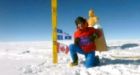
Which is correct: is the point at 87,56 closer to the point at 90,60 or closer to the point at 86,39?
the point at 90,60

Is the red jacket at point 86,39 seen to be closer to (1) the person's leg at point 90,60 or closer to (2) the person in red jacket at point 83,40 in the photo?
(2) the person in red jacket at point 83,40

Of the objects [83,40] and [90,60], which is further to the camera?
[83,40]

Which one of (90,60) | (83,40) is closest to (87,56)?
(90,60)

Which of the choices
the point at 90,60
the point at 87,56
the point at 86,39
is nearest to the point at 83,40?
the point at 86,39

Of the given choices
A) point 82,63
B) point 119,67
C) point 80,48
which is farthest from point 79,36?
point 119,67

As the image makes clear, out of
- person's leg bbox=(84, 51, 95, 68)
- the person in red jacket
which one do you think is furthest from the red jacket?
person's leg bbox=(84, 51, 95, 68)

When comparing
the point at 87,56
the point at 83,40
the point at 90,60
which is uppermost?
the point at 83,40

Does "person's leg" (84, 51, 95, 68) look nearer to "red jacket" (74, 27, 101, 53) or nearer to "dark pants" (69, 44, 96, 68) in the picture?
"dark pants" (69, 44, 96, 68)

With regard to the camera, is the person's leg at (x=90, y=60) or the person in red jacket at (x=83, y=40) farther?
the person in red jacket at (x=83, y=40)

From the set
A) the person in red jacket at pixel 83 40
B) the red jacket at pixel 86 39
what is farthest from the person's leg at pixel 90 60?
the red jacket at pixel 86 39

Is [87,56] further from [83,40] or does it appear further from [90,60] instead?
[83,40]

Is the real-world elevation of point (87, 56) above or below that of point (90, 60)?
above

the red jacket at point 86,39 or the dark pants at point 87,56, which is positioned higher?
the red jacket at point 86,39

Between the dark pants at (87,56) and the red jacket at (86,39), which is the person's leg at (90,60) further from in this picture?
the red jacket at (86,39)
